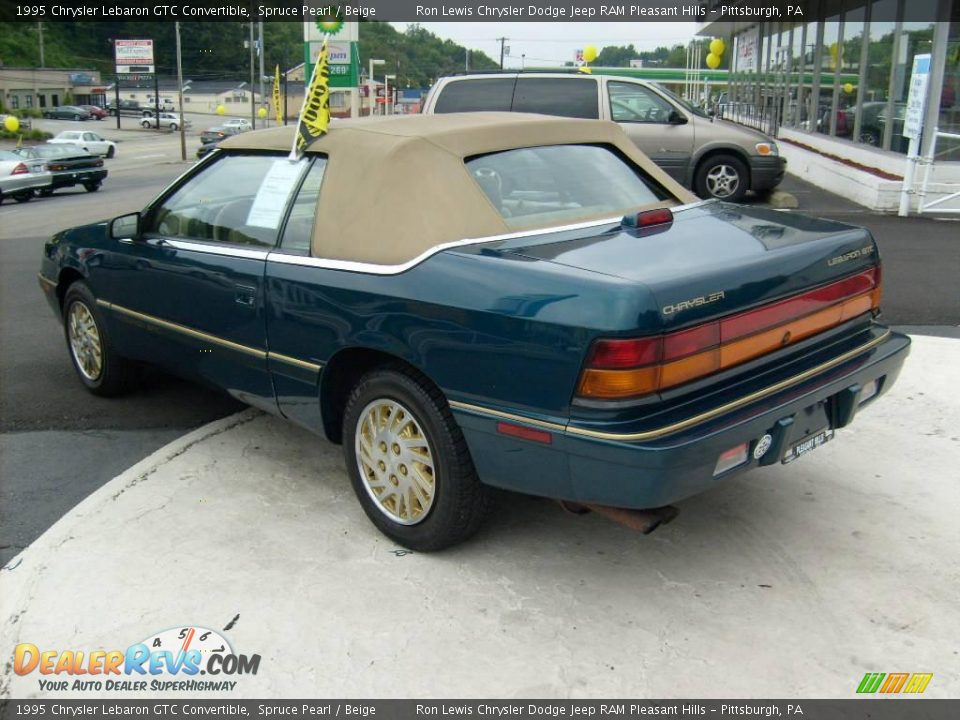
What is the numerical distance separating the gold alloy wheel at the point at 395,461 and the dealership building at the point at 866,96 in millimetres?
10191

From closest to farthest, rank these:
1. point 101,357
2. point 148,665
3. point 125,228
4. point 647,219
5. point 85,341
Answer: point 148,665 → point 647,219 → point 125,228 → point 101,357 → point 85,341

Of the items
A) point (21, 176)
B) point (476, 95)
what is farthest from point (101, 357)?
point (21, 176)

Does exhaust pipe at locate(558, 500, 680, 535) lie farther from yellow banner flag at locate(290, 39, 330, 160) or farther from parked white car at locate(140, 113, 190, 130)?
parked white car at locate(140, 113, 190, 130)

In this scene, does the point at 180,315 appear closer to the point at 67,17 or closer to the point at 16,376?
the point at 16,376

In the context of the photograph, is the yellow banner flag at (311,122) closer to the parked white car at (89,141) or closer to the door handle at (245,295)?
the door handle at (245,295)

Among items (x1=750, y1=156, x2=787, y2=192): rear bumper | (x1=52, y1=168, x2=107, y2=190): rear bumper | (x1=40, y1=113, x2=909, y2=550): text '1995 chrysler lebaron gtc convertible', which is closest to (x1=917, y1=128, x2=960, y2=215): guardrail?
(x1=750, y1=156, x2=787, y2=192): rear bumper

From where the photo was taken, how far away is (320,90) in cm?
434

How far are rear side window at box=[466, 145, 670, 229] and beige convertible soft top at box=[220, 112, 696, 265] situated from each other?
6cm

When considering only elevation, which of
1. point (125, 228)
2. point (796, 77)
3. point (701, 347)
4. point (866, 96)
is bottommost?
point (701, 347)

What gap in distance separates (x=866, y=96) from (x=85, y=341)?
1538 cm

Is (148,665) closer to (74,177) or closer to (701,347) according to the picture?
(701,347)

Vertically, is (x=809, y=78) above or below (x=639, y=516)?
above

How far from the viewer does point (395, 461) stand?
143 inches

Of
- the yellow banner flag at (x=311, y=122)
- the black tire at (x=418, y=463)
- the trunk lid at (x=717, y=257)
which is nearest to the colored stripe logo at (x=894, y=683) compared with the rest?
the trunk lid at (x=717, y=257)
